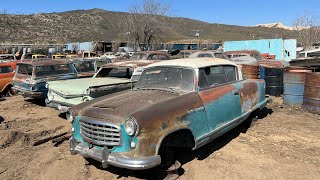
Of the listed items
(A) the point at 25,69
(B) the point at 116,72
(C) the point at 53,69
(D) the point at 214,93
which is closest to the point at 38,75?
(C) the point at 53,69

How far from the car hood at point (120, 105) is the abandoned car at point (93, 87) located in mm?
1873

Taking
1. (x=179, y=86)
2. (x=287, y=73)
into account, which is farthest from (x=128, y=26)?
(x=179, y=86)

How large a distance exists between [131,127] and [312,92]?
18.9 ft

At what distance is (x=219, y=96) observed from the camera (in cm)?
560

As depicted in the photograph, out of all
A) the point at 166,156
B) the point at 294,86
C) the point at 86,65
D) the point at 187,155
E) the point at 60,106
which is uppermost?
the point at 86,65

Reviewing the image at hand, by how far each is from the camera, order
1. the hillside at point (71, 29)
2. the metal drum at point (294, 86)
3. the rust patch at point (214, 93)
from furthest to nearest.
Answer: the hillside at point (71, 29) < the metal drum at point (294, 86) < the rust patch at point (214, 93)

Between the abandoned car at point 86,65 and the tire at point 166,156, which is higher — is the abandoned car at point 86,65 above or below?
above

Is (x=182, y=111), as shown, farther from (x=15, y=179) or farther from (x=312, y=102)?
(x=312, y=102)

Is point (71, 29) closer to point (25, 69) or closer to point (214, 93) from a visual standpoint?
point (25, 69)

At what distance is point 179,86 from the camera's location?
543cm

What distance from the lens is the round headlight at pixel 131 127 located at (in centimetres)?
418

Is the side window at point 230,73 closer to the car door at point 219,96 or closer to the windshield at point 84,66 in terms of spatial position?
the car door at point 219,96

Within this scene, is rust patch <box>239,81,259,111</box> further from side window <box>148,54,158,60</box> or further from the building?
the building

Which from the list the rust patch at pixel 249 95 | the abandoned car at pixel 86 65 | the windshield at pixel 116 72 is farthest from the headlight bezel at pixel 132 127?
the abandoned car at pixel 86 65
